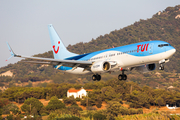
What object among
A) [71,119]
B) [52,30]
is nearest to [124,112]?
[71,119]

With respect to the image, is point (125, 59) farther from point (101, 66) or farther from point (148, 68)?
point (148, 68)

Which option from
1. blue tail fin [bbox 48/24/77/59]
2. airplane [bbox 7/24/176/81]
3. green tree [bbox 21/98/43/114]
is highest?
blue tail fin [bbox 48/24/77/59]

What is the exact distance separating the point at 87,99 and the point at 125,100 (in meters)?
28.4

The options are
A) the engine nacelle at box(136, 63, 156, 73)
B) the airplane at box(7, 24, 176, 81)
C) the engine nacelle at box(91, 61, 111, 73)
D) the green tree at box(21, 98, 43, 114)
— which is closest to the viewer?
the airplane at box(7, 24, 176, 81)

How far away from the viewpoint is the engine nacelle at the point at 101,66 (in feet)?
130

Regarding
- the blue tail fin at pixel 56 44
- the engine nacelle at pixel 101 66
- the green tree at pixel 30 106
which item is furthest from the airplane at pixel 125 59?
the green tree at pixel 30 106

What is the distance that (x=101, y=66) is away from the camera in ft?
130

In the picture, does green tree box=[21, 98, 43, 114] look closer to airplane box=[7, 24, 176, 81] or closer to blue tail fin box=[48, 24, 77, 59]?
blue tail fin box=[48, 24, 77, 59]

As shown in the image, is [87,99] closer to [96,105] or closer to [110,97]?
[96,105]

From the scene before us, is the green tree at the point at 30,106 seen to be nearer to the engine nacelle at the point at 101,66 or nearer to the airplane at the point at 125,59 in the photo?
the airplane at the point at 125,59

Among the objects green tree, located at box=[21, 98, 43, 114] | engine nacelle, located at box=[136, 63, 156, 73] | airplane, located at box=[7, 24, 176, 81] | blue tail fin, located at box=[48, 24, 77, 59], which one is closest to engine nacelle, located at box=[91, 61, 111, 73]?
airplane, located at box=[7, 24, 176, 81]

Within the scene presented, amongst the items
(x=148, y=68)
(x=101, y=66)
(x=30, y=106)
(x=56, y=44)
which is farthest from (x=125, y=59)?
(x=30, y=106)

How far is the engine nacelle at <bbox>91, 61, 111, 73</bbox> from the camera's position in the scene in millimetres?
39625

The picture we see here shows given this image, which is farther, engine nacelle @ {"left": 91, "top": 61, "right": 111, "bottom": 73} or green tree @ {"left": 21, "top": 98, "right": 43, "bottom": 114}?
green tree @ {"left": 21, "top": 98, "right": 43, "bottom": 114}
